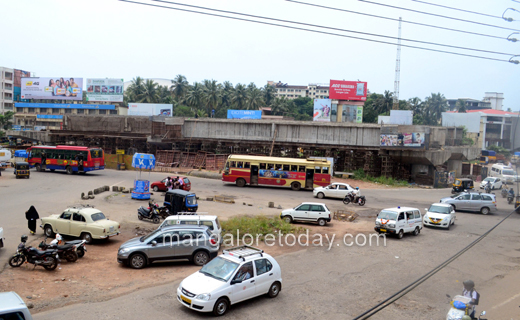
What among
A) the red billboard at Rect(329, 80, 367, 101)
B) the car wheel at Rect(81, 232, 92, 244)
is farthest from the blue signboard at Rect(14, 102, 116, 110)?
the car wheel at Rect(81, 232, 92, 244)

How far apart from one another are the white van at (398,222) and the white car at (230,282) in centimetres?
961

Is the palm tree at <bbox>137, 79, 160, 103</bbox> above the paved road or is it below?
above

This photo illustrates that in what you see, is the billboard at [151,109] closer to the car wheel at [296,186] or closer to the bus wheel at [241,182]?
the bus wheel at [241,182]

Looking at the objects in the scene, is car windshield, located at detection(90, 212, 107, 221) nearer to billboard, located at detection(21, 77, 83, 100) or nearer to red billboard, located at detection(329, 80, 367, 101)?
red billboard, located at detection(329, 80, 367, 101)

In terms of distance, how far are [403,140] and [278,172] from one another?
54.8 ft

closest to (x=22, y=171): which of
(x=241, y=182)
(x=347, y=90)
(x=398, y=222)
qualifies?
(x=241, y=182)

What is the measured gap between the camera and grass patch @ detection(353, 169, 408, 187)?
42094 millimetres

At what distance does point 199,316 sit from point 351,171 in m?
39.7

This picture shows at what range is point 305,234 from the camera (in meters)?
18.5

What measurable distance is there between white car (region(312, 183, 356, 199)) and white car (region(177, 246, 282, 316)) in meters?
20.2

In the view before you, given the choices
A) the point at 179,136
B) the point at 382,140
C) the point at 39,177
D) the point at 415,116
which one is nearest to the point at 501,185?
the point at 382,140

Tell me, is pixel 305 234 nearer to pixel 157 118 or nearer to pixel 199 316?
pixel 199 316

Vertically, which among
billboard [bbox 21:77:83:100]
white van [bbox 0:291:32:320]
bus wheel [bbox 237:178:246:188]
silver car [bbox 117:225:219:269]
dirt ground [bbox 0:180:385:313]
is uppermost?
billboard [bbox 21:77:83:100]

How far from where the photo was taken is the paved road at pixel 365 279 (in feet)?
31.6
